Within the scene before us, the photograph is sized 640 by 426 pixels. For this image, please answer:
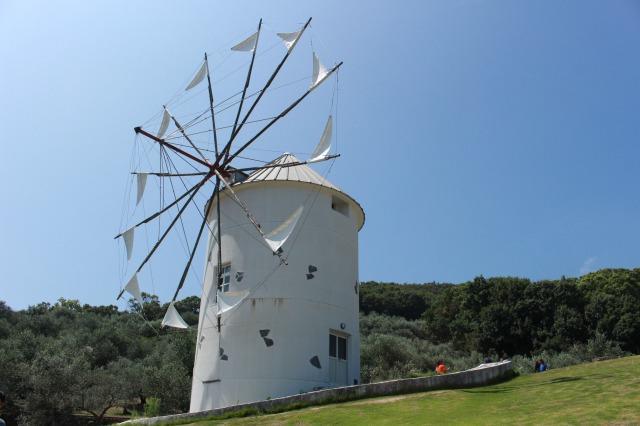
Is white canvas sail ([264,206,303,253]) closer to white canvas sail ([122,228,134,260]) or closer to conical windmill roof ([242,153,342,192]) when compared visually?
conical windmill roof ([242,153,342,192])

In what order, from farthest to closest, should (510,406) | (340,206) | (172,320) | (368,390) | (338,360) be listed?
(340,206) → (172,320) → (338,360) → (368,390) → (510,406)

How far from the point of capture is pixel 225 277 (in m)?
20.8

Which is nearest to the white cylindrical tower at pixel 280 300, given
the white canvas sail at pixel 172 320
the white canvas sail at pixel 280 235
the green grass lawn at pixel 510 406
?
the white canvas sail at pixel 172 320

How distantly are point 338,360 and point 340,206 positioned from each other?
5.86 metres

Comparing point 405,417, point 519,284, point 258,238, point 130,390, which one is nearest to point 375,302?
point 519,284

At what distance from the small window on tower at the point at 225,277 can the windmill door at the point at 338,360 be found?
3904 millimetres

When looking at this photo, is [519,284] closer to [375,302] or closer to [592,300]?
[592,300]

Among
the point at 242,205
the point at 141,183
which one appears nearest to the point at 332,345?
the point at 242,205

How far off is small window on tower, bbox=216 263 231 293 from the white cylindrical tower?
34 millimetres

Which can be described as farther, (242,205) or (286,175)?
(286,175)

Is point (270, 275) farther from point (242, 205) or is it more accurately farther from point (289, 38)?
point (289, 38)

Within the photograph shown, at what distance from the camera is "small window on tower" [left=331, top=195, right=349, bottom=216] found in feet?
74.0

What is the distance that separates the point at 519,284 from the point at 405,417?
4532 centimetres

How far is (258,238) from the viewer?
20328 mm
